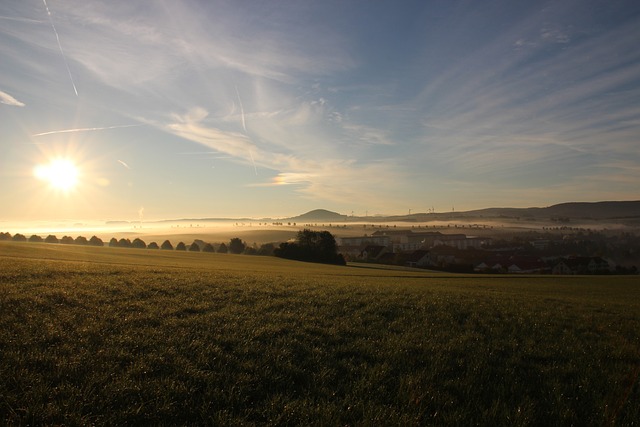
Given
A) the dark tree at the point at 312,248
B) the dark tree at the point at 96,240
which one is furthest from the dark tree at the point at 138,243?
the dark tree at the point at 312,248

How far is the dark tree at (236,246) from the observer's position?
128875mm

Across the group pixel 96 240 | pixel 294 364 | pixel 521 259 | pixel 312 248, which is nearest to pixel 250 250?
pixel 312 248

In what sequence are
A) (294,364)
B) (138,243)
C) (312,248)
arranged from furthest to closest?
(138,243)
(312,248)
(294,364)

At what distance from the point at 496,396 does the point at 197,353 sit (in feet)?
19.3

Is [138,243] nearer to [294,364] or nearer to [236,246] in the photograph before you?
[236,246]

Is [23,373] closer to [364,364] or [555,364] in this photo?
[364,364]

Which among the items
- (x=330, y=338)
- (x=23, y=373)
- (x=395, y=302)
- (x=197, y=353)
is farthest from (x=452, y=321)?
(x=23, y=373)

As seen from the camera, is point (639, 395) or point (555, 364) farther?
point (555, 364)

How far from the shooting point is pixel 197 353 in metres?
7.42

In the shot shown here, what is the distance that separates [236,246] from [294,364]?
12571 cm

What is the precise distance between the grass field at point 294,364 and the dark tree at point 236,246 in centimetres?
11815

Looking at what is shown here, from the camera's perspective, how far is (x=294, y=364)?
24.0ft

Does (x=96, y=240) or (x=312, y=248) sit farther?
(x=96, y=240)

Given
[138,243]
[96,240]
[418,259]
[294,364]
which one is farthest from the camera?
[138,243]
